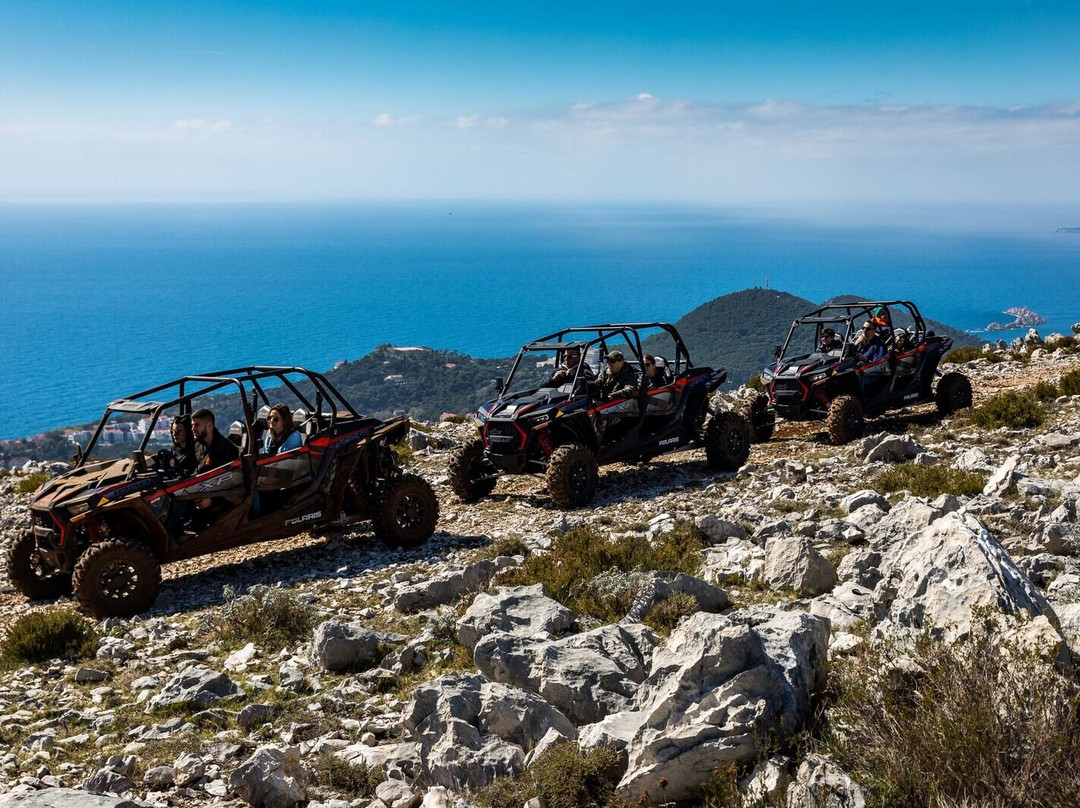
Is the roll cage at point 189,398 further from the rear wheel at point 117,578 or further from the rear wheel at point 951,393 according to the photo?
the rear wheel at point 951,393

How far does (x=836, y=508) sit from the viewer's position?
1051 centimetres

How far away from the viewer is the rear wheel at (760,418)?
18.1m

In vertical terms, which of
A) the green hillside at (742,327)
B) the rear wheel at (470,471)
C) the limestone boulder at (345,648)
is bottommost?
the green hillside at (742,327)

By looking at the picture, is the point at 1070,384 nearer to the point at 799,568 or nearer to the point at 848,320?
the point at 848,320

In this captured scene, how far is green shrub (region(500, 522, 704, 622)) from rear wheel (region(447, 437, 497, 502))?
402cm

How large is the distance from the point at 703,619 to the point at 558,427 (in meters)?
8.75

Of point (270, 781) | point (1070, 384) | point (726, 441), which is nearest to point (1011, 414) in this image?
point (1070, 384)

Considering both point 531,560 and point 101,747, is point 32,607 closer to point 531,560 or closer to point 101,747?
point 101,747

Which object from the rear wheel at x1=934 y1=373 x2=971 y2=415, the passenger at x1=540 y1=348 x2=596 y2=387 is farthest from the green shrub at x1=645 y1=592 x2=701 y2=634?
the rear wheel at x1=934 y1=373 x2=971 y2=415

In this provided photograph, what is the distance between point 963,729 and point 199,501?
28.3 ft

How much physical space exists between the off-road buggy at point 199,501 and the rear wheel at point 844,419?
8367 mm

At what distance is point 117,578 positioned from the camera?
9492 millimetres

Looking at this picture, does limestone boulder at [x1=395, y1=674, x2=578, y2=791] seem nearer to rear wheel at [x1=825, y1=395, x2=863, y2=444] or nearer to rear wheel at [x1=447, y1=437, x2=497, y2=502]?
rear wheel at [x1=447, y1=437, x2=497, y2=502]

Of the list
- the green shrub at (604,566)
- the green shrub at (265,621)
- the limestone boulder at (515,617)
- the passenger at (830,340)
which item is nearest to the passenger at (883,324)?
the passenger at (830,340)
